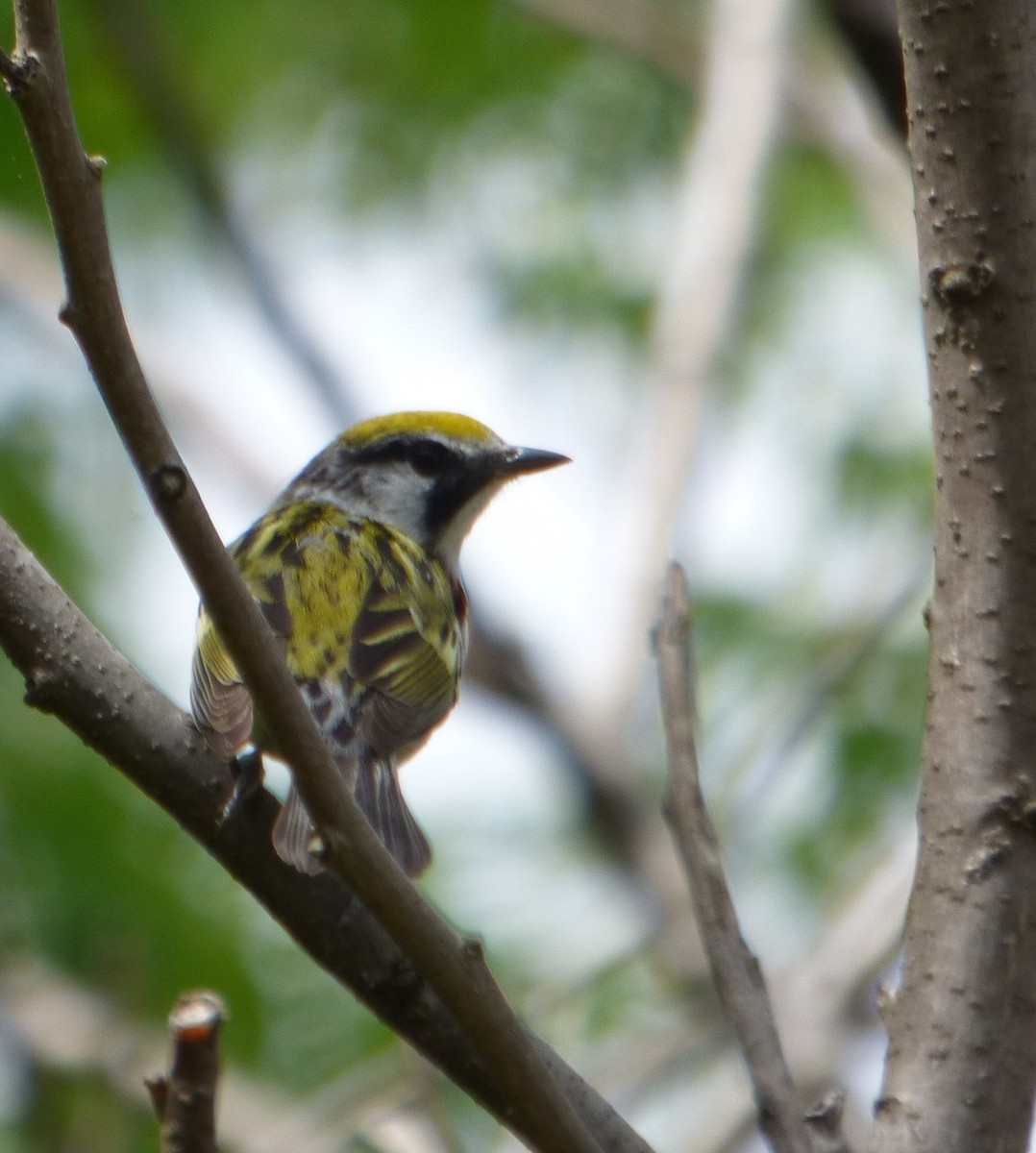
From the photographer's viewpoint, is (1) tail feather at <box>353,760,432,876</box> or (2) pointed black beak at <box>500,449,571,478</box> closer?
(1) tail feather at <box>353,760,432,876</box>

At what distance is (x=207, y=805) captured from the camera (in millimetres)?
2842

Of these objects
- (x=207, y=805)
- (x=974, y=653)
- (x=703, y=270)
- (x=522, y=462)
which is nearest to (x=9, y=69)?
(x=207, y=805)

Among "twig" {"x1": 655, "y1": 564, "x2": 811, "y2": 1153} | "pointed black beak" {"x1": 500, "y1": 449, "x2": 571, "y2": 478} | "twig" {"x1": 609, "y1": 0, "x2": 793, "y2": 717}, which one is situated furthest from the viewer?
"twig" {"x1": 609, "y1": 0, "x2": 793, "y2": 717}

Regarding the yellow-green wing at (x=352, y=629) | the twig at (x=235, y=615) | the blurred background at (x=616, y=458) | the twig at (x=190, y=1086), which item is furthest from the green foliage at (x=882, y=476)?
the twig at (x=235, y=615)

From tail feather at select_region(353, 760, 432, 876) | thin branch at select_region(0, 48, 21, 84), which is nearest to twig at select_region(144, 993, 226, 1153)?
tail feather at select_region(353, 760, 432, 876)

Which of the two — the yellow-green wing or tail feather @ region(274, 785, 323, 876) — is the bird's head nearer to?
the yellow-green wing

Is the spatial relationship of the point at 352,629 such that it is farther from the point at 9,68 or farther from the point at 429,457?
the point at 9,68

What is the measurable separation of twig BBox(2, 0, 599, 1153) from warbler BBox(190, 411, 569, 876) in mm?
493

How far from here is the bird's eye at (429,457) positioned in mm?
5785

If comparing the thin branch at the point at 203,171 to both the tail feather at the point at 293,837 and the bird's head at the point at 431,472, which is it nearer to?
the bird's head at the point at 431,472

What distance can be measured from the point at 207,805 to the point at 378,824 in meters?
0.82

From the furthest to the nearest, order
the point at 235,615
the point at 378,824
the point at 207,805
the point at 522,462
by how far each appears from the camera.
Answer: the point at 522,462 → the point at 378,824 → the point at 207,805 → the point at 235,615

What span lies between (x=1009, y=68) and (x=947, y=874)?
4.20ft

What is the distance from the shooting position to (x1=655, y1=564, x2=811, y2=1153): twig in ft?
9.08
